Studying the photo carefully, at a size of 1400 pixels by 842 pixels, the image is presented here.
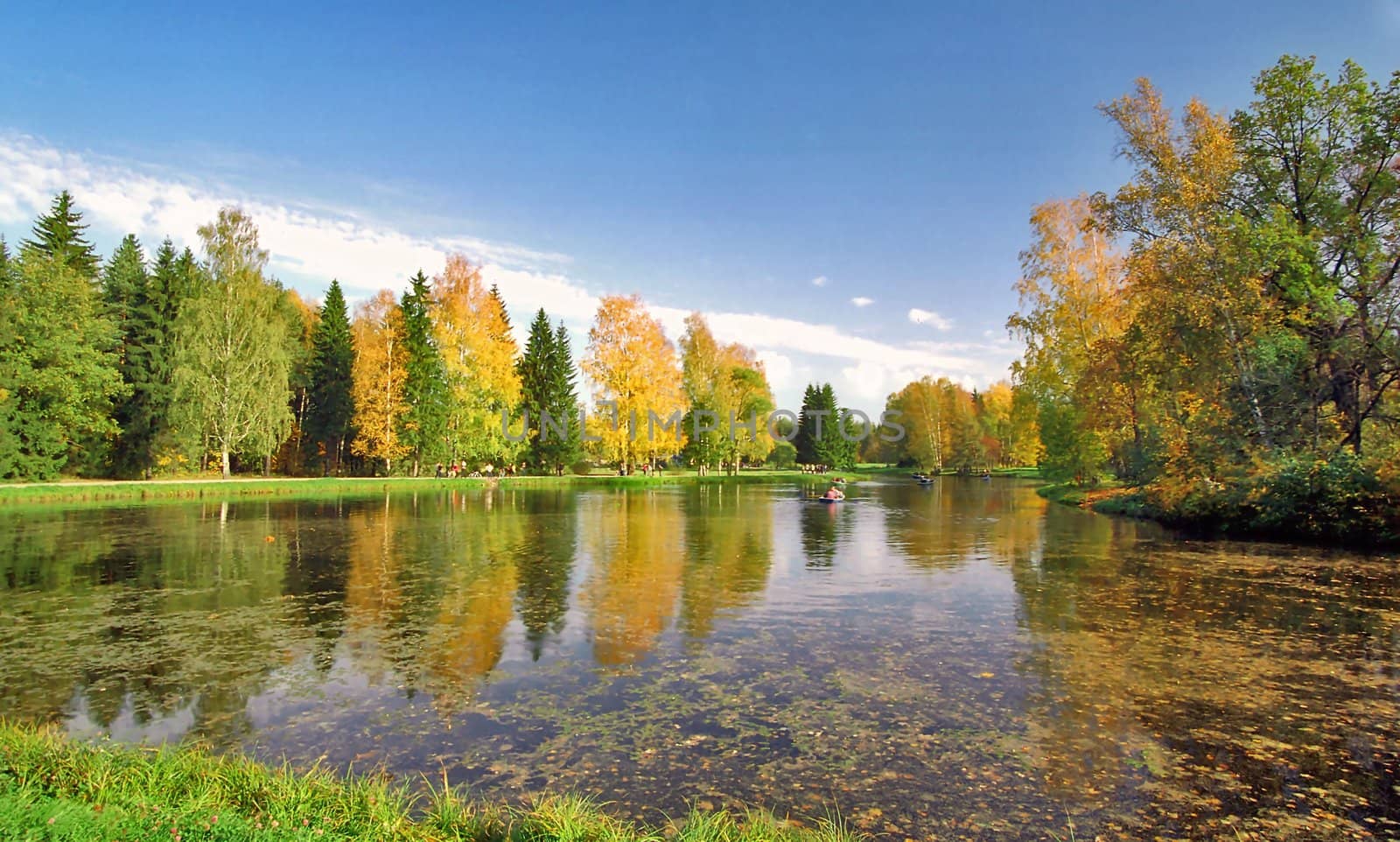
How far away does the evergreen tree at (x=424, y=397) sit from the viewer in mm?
47719

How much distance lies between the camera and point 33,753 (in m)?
4.98

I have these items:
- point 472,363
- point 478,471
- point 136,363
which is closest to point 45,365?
point 136,363

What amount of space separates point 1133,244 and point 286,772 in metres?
27.7

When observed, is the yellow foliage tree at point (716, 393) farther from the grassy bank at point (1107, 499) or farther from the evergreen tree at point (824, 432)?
the grassy bank at point (1107, 499)

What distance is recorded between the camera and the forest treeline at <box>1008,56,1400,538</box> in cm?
1914

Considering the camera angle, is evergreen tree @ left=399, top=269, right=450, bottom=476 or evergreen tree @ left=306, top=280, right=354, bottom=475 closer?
evergreen tree @ left=399, top=269, right=450, bottom=476

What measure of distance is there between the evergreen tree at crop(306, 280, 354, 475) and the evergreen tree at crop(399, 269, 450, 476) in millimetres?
7113

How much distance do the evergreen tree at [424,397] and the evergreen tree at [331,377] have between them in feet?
23.3

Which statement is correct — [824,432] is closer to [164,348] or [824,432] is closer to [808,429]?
[808,429]

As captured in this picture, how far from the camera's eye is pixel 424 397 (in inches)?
1879

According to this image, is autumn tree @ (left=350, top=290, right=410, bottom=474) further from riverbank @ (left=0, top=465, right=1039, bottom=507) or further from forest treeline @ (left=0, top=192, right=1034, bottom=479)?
riverbank @ (left=0, top=465, right=1039, bottom=507)

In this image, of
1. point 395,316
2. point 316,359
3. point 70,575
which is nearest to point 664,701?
point 70,575

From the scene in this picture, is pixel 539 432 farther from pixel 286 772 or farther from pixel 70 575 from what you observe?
pixel 286 772

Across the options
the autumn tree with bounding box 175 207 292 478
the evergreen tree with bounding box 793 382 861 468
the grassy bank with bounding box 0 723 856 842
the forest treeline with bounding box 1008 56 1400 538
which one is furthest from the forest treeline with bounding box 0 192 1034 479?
the grassy bank with bounding box 0 723 856 842
